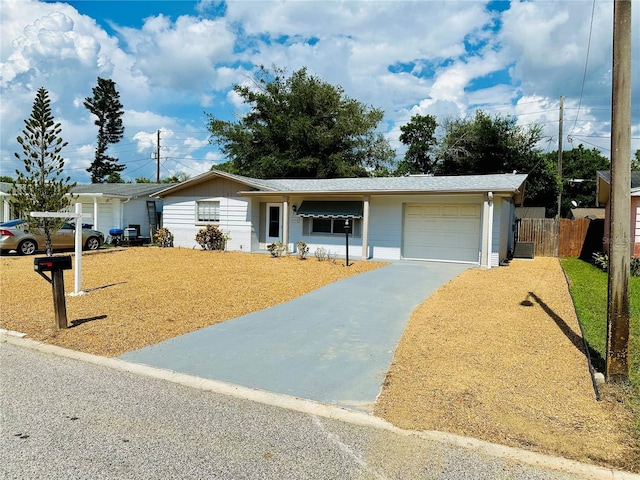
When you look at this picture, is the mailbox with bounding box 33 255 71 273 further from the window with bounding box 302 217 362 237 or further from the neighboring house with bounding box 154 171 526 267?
the window with bounding box 302 217 362 237

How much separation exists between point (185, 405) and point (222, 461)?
1.10 meters

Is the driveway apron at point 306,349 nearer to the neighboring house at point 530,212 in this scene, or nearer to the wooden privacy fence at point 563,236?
the wooden privacy fence at point 563,236

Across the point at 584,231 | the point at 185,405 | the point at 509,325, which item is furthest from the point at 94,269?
the point at 584,231

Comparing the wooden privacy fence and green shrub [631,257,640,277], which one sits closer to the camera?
green shrub [631,257,640,277]

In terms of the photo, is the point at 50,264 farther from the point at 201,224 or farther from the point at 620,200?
the point at 201,224

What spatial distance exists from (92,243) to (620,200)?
18.8 meters

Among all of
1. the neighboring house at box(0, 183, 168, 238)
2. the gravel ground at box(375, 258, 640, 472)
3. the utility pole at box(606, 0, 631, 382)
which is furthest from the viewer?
the neighboring house at box(0, 183, 168, 238)

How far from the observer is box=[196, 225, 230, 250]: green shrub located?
18.5 m

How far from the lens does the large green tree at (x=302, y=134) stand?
30.4 meters

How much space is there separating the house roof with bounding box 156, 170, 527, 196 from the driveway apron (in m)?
6.06

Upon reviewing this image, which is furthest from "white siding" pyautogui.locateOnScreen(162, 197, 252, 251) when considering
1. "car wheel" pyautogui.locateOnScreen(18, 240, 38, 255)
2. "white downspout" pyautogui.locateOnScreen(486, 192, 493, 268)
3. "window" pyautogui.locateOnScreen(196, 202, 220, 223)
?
"white downspout" pyautogui.locateOnScreen(486, 192, 493, 268)

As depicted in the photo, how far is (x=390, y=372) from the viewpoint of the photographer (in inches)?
195

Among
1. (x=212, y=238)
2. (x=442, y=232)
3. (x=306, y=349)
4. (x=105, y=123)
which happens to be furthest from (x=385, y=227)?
(x=105, y=123)

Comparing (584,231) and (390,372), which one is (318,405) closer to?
(390,372)
